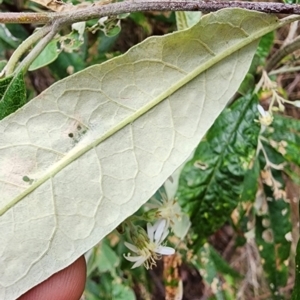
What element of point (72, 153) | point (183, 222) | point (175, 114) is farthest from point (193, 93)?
point (183, 222)

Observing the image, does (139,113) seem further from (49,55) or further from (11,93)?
(49,55)

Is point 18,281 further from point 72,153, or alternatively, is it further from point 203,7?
point 203,7

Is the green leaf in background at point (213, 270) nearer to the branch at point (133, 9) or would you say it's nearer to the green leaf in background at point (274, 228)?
the green leaf in background at point (274, 228)

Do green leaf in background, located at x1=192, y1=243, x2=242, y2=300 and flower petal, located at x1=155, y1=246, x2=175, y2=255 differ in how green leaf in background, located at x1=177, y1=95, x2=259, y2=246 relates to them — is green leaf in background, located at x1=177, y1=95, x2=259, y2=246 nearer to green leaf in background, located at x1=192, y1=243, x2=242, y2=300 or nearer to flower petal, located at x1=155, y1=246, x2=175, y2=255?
flower petal, located at x1=155, y1=246, x2=175, y2=255

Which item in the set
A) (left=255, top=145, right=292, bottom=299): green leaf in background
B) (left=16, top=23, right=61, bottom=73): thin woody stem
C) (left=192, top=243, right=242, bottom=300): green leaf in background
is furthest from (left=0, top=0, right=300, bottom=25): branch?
(left=192, top=243, right=242, bottom=300): green leaf in background

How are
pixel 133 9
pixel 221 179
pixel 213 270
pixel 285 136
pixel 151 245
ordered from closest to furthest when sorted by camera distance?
1. pixel 133 9
2. pixel 151 245
3. pixel 221 179
4. pixel 285 136
5. pixel 213 270

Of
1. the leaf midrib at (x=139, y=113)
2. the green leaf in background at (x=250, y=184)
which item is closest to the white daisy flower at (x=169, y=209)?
the green leaf in background at (x=250, y=184)

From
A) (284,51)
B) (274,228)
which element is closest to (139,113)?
(284,51)
